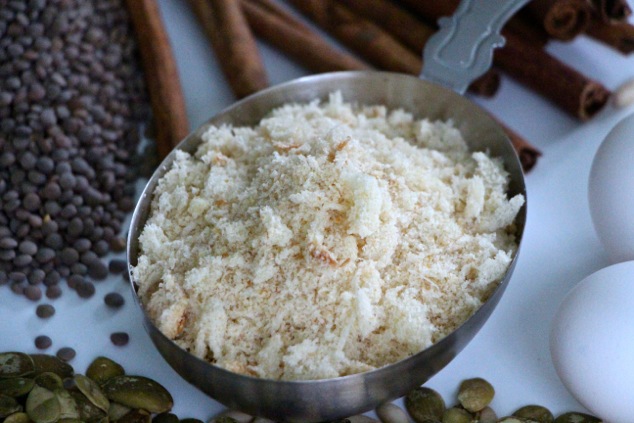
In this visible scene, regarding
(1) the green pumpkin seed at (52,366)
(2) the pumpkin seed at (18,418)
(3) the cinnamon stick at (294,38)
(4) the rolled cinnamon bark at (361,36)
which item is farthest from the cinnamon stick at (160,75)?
(2) the pumpkin seed at (18,418)

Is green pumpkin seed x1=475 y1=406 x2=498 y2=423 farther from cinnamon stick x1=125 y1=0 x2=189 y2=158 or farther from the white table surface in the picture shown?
cinnamon stick x1=125 y1=0 x2=189 y2=158

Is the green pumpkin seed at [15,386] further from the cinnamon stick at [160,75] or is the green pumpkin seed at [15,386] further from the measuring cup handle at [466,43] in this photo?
the measuring cup handle at [466,43]

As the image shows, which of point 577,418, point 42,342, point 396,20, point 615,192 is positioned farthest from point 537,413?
point 396,20

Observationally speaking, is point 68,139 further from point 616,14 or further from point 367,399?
point 616,14

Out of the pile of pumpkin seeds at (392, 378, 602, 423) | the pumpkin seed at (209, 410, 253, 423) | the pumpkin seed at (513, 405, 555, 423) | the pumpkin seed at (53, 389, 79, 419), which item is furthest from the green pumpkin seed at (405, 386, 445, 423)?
the pumpkin seed at (53, 389, 79, 419)

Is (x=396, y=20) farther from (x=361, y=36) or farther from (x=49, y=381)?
(x=49, y=381)
